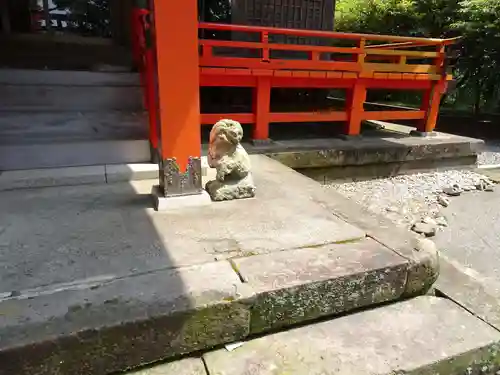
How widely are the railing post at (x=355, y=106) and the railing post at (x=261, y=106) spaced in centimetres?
135

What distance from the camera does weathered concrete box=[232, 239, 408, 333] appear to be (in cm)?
175

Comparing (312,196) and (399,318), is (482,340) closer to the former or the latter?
(399,318)

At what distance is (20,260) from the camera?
1.95 m

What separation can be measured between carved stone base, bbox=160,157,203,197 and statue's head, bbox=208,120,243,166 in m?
0.16

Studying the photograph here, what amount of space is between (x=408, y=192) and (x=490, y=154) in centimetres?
337

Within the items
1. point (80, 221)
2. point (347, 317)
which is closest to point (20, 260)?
point (80, 221)

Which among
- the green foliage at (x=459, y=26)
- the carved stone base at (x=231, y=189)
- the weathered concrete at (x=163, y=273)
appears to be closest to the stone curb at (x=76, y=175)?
the weathered concrete at (x=163, y=273)

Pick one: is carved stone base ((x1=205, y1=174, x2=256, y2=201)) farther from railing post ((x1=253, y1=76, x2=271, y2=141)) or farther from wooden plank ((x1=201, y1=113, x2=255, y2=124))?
railing post ((x1=253, y1=76, x2=271, y2=141))

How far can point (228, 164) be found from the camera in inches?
112

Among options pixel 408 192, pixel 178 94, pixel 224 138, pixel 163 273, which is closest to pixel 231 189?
pixel 224 138

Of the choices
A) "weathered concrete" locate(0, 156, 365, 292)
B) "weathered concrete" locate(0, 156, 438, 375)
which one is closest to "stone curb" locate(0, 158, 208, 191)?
"weathered concrete" locate(0, 156, 365, 292)

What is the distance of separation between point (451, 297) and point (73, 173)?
3.13 metres

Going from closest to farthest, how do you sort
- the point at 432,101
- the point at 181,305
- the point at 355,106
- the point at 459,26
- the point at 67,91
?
the point at 181,305 → the point at 67,91 → the point at 355,106 → the point at 432,101 → the point at 459,26

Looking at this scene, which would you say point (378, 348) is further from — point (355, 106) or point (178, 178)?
point (355, 106)
